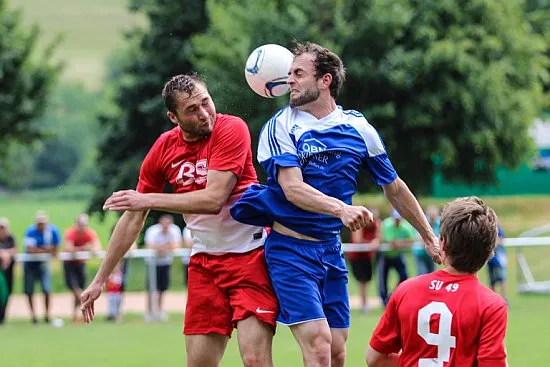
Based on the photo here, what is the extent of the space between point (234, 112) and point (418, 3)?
20157 mm

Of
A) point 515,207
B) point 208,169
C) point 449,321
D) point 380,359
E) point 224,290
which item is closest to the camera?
point 449,321

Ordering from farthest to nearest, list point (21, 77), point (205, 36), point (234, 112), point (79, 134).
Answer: point (79, 134), point (21, 77), point (205, 36), point (234, 112)

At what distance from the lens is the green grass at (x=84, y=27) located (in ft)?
355

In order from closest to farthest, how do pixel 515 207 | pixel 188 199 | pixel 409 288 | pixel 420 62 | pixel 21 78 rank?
1. pixel 409 288
2. pixel 188 199
3. pixel 420 62
4. pixel 21 78
5. pixel 515 207

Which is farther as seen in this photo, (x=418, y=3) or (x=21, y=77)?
(x=21, y=77)

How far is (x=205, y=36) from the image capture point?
27.0 m

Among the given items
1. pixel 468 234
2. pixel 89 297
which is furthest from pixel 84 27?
pixel 468 234

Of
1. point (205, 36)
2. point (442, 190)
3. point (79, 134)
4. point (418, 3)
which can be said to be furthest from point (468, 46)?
point (79, 134)

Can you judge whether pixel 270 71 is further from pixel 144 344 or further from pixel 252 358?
pixel 144 344

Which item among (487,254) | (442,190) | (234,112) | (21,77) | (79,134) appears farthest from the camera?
(79,134)

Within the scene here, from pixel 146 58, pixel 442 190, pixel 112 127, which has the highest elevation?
pixel 146 58

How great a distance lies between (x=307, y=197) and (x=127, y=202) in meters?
0.99

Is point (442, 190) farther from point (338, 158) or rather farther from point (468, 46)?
point (338, 158)

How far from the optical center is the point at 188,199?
604 cm
